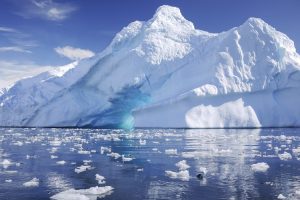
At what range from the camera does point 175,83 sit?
47.4 meters

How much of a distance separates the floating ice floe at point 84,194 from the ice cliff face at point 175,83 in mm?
32377

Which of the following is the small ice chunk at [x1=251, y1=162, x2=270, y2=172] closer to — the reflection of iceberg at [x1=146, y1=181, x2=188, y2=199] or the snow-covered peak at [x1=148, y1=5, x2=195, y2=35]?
the reflection of iceberg at [x1=146, y1=181, x2=188, y2=199]

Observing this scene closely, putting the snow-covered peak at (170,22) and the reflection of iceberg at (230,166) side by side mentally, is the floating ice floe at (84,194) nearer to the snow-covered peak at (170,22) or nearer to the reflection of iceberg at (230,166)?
the reflection of iceberg at (230,166)

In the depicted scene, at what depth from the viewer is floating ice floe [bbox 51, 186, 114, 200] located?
9805mm

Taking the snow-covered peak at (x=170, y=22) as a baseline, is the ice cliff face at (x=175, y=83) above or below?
below

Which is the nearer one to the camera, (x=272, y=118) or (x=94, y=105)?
(x=272, y=118)

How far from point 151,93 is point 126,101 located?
3872 millimetres

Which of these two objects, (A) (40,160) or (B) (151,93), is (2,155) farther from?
(B) (151,93)

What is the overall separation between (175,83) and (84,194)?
37.5 metres

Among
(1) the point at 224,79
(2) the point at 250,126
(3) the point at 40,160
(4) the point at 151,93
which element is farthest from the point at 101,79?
(3) the point at 40,160

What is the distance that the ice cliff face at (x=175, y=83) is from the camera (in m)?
44.3

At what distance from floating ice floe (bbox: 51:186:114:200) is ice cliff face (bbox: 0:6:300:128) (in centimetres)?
3238

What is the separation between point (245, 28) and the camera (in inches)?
1837

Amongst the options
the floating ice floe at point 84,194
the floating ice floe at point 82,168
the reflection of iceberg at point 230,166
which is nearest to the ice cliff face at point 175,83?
the reflection of iceberg at point 230,166
